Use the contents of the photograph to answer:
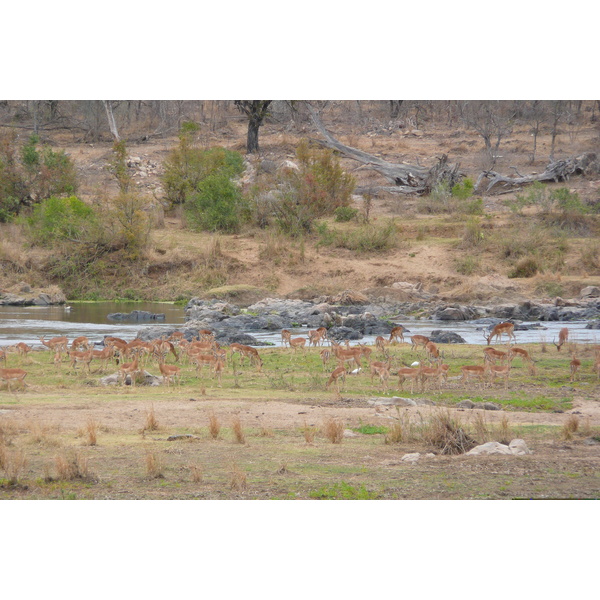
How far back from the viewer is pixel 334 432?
992cm

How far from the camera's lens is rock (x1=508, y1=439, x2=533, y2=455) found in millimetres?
9274

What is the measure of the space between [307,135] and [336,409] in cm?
3272

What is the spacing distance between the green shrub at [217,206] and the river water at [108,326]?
17.6 ft

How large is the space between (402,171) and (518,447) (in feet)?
105

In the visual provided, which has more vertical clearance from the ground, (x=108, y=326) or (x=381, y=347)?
(x=381, y=347)

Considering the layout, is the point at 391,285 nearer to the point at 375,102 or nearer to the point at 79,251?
the point at 79,251

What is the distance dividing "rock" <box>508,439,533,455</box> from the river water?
10727 mm

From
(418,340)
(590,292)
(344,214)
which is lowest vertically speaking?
(590,292)

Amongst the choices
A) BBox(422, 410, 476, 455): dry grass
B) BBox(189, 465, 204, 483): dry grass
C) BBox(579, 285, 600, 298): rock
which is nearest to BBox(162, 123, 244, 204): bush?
BBox(579, 285, 600, 298): rock

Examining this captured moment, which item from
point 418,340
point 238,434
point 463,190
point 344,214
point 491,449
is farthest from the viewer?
point 463,190

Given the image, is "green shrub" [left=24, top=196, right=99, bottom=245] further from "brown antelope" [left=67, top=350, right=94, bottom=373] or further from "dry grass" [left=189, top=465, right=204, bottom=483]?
"dry grass" [left=189, top=465, right=204, bottom=483]

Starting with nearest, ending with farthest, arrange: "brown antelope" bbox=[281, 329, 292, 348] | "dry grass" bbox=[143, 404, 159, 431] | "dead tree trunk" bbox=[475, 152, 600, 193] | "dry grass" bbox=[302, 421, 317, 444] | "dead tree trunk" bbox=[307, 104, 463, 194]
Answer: "dry grass" bbox=[302, 421, 317, 444] < "dry grass" bbox=[143, 404, 159, 431] < "brown antelope" bbox=[281, 329, 292, 348] < "dead tree trunk" bbox=[475, 152, 600, 193] < "dead tree trunk" bbox=[307, 104, 463, 194]

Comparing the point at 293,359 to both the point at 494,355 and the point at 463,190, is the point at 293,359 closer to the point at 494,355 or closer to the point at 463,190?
the point at 494,355

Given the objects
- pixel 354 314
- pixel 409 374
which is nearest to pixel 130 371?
pixel 409 374
